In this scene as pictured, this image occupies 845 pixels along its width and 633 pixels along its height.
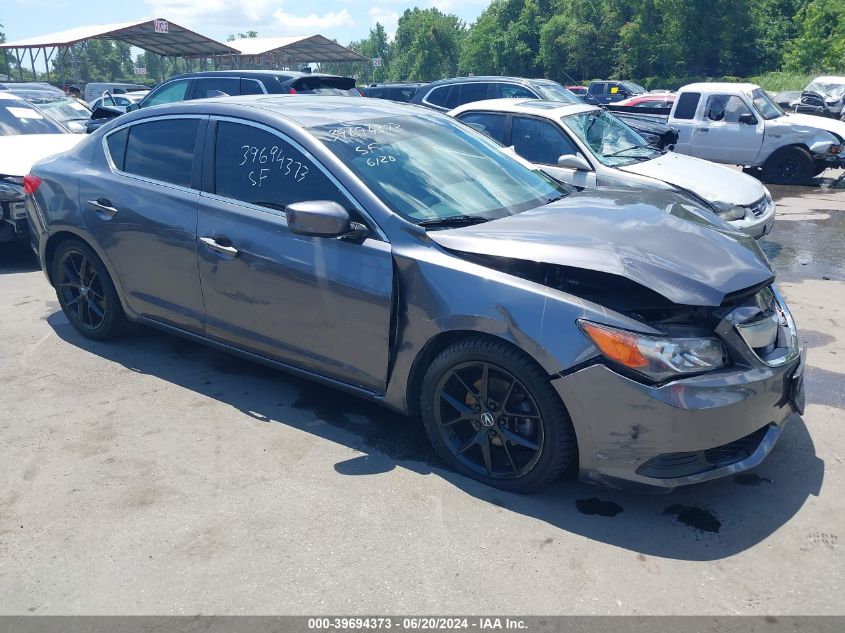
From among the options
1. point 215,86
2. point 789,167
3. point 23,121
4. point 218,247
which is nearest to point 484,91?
point 215,86

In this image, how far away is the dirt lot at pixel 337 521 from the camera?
2.82 meters

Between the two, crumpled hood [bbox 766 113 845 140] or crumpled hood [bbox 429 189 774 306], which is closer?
crumpled hood [bbox 429 189 774 306]

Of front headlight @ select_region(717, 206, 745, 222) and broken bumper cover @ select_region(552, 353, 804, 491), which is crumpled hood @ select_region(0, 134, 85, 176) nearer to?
broken bumper cover @ select_region(552, 353, 804, 491)

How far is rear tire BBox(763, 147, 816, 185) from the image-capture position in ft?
40.3

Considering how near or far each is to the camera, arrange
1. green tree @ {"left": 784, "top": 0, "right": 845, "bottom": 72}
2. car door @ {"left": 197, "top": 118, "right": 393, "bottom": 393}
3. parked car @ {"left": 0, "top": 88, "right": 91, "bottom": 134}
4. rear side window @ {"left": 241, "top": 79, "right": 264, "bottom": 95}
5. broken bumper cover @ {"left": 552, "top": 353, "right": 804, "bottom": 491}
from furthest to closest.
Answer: green tree @ {"left": 784, "top": 0, "right": 845, "bottom": 72} → rear side window @ {"left": 241, "top": 79, "right": 264, "bottom": 95} → parked car @ {"left": 0, "top": 88, "right": 91, "bottom": 134} → car door @ {"left": 197, "top": 118, "right": 393, "bottom": 393} → broken bumper cover @ {"left": 552, "top": 353, "right": 804, "bottom": 491}

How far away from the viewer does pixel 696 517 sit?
3.28m

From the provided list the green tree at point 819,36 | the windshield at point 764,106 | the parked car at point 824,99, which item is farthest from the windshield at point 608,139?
the green tree at point 819,36

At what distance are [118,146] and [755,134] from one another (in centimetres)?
1091

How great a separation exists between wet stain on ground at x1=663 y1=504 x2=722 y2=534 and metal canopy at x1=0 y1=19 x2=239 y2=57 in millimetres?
36092

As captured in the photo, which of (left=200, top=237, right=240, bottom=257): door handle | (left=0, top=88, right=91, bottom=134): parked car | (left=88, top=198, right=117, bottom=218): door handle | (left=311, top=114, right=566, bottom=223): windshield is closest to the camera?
(left=311, top=114, right=566, bottom=223): windshield

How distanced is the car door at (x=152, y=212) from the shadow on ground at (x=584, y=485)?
577 mm

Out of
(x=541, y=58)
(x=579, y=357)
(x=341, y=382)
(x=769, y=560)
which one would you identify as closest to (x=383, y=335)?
(x=341, y=382)

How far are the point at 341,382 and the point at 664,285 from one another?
68.4 inches

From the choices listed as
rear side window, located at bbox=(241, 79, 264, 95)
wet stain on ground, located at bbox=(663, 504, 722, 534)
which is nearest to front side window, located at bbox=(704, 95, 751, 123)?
rear side window, located at bbox=(241, 79, 264, 95)
